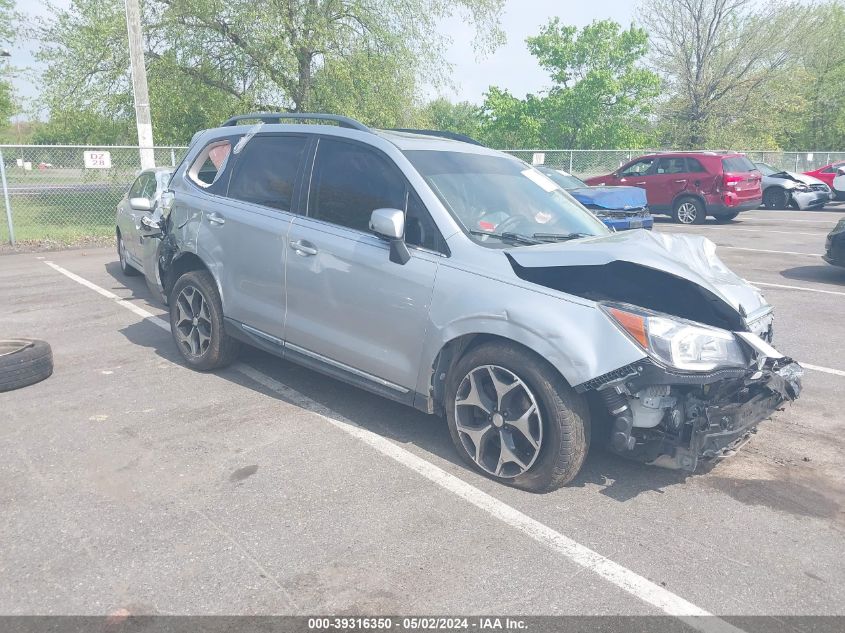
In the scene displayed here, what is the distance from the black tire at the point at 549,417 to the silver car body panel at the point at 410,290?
0.09 meters

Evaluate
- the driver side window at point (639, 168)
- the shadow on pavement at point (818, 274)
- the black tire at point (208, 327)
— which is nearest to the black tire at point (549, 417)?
the black tire at point (208, 327)

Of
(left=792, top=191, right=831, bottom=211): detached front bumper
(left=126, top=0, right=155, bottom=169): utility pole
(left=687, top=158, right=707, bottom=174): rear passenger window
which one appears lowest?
(left=792, top=191, right=831, bottom=211): detached front bumper

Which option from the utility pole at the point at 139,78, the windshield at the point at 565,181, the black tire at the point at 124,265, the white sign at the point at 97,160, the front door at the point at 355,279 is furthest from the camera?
the white sign at the point at 97,160

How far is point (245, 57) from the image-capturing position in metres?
17.3

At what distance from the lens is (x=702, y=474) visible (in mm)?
3918

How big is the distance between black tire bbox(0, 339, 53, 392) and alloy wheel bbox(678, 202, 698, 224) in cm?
1621

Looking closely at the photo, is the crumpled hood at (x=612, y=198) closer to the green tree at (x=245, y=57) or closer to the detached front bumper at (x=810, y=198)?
the green tree at (x=245, y=57)

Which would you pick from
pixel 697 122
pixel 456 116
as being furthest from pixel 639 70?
pixel 456 116

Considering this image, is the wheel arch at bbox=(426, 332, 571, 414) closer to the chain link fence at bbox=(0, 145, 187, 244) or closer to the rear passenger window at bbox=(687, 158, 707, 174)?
the chain link fence at bbox=(0, 145, 187, 244)

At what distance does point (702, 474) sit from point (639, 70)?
38.7m

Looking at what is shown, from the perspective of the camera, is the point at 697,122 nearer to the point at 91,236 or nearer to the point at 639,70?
the point at 639,70

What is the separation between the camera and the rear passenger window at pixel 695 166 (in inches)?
688

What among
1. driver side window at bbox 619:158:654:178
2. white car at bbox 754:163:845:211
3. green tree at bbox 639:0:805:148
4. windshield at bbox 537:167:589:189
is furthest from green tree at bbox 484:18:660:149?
windshield at bbox 537:167:589:189

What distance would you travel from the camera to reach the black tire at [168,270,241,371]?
210 inches
